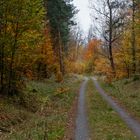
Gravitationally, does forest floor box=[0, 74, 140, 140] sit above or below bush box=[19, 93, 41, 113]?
below

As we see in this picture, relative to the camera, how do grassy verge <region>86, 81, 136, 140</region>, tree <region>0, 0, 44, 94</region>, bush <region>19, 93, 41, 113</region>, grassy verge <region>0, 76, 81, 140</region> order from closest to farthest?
grassy verge <region>0, 76, 81, 140</region> → grassy verge <region>86, 81, 136, 140</region> → tree <region>0, 0, 44, 94</region> → bush <region>19, 93, 41, 113</region>

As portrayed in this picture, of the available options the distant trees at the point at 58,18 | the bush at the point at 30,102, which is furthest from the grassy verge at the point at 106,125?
the distant trees at the point at 58,18

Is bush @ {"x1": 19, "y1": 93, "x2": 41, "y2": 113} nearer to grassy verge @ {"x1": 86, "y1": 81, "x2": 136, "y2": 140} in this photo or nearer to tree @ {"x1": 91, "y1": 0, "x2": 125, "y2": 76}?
grassy verge @ {"x1": 86, "y1": 81, "x2": 136, "y2": 140}

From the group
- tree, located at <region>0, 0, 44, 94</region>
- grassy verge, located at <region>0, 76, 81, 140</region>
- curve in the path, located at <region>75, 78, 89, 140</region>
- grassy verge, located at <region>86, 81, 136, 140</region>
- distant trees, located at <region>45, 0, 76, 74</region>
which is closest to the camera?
grassy verge, located at <region>0, 76, 81, 140</region>

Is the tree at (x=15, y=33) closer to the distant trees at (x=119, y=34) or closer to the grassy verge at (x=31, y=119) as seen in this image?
the grassy verge at (x=31, y=119)

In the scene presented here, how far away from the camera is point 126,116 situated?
2119 cm

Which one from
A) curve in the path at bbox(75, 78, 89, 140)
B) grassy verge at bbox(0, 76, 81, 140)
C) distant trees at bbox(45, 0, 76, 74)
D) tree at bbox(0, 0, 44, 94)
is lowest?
curve in the path at bbox(75, 78, 89, 140)

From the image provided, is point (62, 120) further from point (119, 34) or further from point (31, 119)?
point (119, 34)

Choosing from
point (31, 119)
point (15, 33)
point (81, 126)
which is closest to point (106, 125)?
point (81, 126)

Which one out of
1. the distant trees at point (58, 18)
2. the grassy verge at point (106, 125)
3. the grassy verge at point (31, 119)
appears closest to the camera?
the grassy verge at point (31, 119)

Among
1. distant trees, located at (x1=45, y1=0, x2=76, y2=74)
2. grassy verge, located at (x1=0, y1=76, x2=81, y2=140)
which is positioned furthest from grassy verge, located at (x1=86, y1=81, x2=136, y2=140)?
distant trees, located at (x1=45, y1=0, x2=76, y2=74)

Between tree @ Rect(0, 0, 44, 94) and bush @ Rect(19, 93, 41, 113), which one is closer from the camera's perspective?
tree @ Rect(0, 0, 44, 94)

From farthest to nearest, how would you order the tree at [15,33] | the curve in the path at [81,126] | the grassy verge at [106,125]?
the tree at [15,33]
the curve in the path at [81,126]
the grassy verge at [106,125]

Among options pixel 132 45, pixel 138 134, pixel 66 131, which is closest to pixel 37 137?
pixel 66 131
